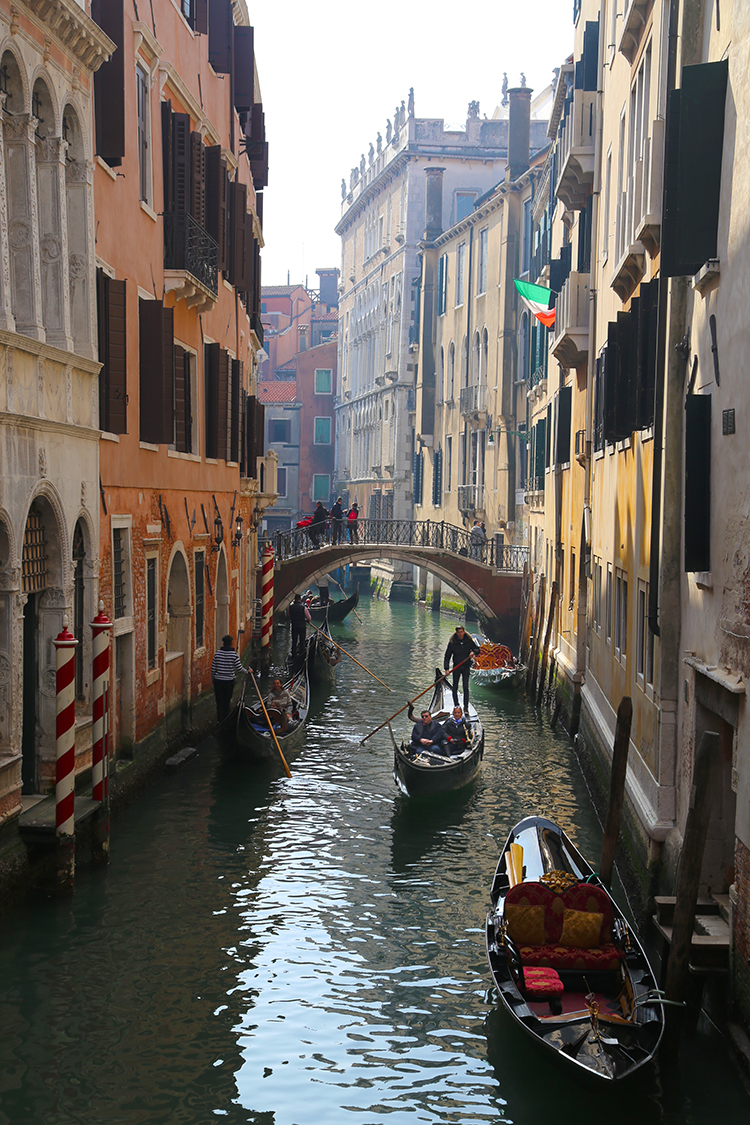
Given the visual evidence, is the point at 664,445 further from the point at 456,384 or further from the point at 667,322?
the point at 456,384

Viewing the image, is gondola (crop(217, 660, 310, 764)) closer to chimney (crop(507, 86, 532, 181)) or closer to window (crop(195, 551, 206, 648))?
window (crop(195, 551, 206, 648))

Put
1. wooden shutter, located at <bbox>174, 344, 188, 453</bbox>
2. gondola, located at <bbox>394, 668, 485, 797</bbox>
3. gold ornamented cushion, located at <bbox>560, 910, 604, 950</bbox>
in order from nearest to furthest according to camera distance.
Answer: gold ornamented cushion, located at <bbox>560, 910, 604, 950</bbox> < gondola, located at <bbox>394, 668, 485, 797</bbox> < wooden shutter, located at <bbox>174, 344, 188, 453</bbox>

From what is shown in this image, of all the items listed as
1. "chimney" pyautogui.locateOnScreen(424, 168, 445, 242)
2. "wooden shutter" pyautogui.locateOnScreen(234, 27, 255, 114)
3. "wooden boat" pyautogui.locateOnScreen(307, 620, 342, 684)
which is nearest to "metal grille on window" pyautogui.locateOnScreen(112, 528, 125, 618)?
"wooden boat" pyautogui.locateOnScreen(307, 620, 342, 684)

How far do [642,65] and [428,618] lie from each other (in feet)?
74.8

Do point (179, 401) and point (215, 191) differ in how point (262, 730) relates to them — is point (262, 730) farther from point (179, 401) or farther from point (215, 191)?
point (215, 191)

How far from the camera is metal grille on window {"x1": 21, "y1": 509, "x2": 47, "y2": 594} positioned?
864 centimetres

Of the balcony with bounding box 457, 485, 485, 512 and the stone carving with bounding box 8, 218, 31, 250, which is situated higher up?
the stone carving with bounding box 8, 218, 31, 250

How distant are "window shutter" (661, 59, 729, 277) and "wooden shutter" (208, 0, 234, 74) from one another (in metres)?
10.1

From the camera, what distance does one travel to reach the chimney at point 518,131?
28297 millimetres

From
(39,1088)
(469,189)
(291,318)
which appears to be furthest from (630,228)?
(291,318)

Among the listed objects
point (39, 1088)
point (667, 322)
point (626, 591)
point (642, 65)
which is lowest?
point (39, 1088)

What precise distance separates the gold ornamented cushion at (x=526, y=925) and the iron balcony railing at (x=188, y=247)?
8475 millimetres

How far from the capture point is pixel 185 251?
1317 cm

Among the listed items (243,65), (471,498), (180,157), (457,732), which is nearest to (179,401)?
(180,157)
